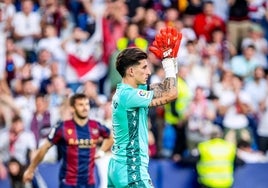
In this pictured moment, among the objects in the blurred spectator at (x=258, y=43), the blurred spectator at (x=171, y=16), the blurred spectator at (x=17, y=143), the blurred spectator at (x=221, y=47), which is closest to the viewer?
the blurred spectator at (x=17, y=143)

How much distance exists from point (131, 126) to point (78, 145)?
3.24 metres

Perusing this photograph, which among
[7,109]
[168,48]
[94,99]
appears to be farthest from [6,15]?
[168,48]

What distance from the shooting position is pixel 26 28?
17094mm

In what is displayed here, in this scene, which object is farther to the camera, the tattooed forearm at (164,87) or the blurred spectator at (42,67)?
the blurred spectator at (42,67)

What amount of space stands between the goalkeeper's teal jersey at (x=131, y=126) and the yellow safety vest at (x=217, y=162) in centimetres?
514

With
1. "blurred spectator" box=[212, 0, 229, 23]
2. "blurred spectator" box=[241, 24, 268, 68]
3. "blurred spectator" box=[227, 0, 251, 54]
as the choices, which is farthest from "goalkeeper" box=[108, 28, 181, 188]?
"blurred spectator" box=[212, 0, 229, 23]

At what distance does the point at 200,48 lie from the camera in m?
17.7

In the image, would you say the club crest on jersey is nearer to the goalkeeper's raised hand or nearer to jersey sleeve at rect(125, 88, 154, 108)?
jersey sleeve at rect(125, 88, 154, 108)

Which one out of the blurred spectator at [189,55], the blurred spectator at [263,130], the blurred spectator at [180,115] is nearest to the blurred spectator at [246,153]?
the blurred spectator at [263,130]

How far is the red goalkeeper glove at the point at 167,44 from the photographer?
8.56 m

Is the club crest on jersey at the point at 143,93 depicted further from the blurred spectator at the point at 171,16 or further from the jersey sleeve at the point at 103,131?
the blurred spectator at the point at 171,16

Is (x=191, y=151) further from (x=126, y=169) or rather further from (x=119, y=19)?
(x=126, y=169)

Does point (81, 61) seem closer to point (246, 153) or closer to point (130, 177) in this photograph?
point (246, 153)

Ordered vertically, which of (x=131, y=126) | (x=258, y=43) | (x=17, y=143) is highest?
(x=258, y=43)
